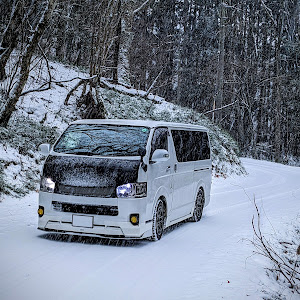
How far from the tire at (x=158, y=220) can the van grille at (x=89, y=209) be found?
3.10 ft

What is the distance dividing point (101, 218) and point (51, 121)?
10269 millimetres

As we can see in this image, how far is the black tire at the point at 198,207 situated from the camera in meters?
10.7

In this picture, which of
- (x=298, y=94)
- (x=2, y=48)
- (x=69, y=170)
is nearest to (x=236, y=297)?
(x=69, y=170)

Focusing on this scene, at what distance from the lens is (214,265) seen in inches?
268

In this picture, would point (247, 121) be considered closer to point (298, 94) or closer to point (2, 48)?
point (298, 94)

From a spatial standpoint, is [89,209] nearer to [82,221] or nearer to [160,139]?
[82,221]

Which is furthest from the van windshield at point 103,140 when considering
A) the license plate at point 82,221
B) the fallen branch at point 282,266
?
the fallen branch at point 282,266

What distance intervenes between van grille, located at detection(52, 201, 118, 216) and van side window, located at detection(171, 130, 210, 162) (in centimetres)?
243

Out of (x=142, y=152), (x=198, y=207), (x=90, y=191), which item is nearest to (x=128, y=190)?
(x=90, y=191)

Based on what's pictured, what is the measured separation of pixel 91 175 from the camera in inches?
291

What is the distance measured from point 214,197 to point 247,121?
1544 inches

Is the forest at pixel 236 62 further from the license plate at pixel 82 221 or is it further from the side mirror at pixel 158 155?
the license plate at pixel 82 221

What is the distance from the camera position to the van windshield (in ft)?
26.0

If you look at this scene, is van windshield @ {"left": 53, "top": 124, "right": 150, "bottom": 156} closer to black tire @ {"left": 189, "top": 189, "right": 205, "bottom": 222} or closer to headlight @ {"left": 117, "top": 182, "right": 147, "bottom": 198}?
headlight @ {"left": 117, "top": 182, "right": 147, "bottom": 198}
